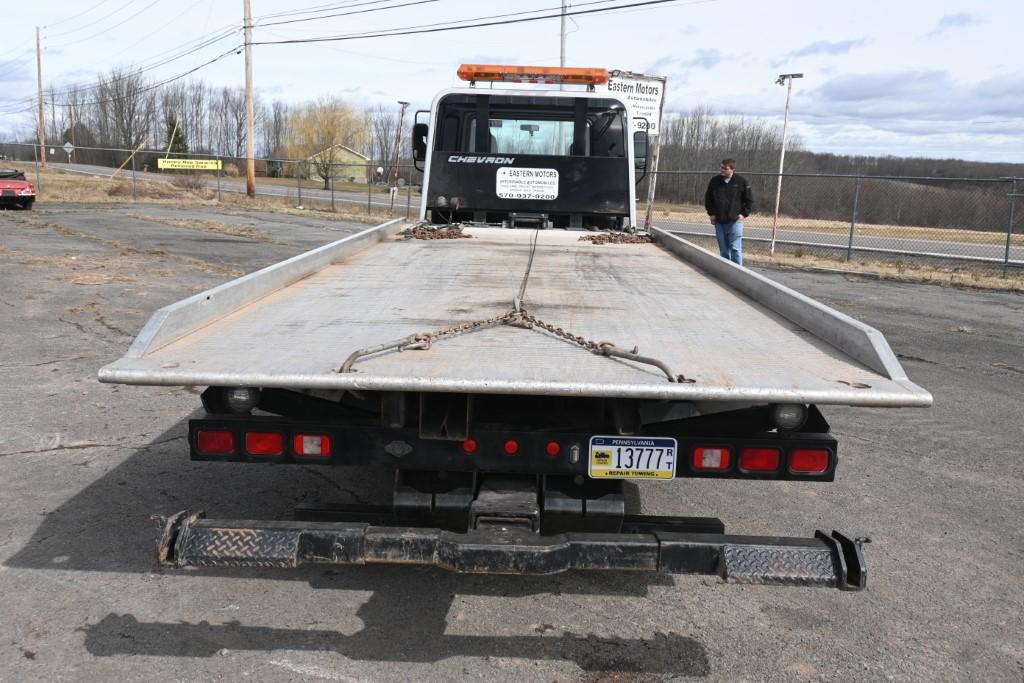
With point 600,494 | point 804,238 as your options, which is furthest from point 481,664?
point 804,238

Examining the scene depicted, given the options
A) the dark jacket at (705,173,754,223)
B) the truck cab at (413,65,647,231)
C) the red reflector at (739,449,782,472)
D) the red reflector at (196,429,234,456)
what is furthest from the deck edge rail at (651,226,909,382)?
the dark jacket at (705,173,754,223)

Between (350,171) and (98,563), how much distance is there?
305ft

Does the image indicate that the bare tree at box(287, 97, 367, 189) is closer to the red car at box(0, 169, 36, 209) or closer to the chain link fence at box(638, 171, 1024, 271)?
the chain link fence at box(638, 171, 1024, 271)

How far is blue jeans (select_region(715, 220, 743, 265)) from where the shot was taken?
472 inches

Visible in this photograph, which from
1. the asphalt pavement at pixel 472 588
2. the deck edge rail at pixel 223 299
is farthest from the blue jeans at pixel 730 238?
the deck edge rail at pixel 223 299

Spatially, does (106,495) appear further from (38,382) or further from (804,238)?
(804,238)

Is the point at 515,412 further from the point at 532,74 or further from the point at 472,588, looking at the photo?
the point at 532,74

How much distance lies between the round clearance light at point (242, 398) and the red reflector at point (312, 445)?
22 cm

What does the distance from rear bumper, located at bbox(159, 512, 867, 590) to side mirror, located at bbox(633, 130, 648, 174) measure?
5351mm

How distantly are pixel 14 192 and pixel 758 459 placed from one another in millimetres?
28499

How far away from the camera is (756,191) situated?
1817 inches

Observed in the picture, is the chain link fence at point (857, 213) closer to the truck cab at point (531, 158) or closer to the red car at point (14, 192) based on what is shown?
the red car at point (14, 192)

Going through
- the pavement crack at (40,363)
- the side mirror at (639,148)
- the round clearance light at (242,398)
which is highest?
the side mirror at (639,148)

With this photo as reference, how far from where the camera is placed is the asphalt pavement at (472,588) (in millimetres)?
3123
